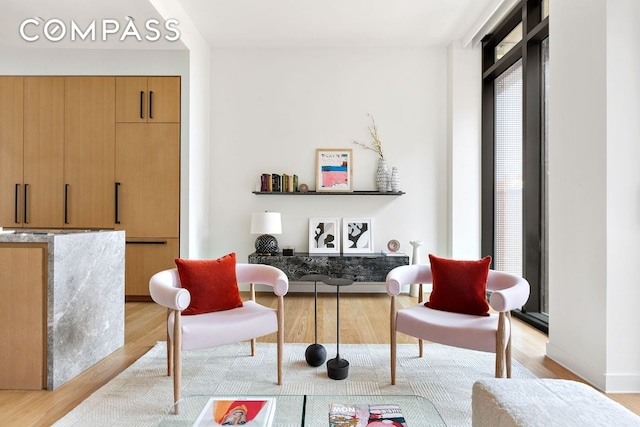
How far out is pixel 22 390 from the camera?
219 cm

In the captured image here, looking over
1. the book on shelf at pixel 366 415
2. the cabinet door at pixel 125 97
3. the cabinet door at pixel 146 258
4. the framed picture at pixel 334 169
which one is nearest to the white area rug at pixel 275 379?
the book on shelf at pixel 366 415

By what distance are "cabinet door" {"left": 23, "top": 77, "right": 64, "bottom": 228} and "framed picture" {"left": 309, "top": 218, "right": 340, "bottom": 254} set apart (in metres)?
2.75

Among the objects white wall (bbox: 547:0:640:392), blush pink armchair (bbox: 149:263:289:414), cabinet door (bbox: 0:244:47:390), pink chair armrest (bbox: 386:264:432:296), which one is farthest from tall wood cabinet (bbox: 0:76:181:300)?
white wall (bbox: 547:0:640:392)

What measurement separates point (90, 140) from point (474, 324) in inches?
163

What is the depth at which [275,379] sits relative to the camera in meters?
2.30

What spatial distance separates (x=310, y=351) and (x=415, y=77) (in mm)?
3603

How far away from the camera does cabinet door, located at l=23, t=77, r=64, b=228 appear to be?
13.6ft

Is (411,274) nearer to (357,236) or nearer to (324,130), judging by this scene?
(357,236)

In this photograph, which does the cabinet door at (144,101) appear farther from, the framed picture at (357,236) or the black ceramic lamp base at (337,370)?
the black ceramic lamp base at (337,370)

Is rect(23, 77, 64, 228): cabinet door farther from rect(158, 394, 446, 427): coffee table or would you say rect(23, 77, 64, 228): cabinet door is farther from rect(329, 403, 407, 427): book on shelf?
rect(329, 403, 407, 427): book on shelf

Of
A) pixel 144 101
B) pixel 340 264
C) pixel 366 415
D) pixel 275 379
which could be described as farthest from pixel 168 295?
pixel 144 101

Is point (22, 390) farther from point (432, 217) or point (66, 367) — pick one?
point (432, 217)

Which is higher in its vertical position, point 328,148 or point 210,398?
point 328,148

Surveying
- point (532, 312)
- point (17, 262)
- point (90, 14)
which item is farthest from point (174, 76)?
point (532, 312)
